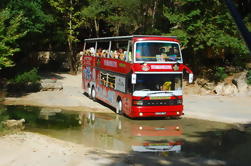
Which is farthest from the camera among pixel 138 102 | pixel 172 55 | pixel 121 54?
pixel 121 54

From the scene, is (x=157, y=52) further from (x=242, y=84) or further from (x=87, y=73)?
(x=242, y=84)

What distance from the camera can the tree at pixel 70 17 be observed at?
36494 millimetres

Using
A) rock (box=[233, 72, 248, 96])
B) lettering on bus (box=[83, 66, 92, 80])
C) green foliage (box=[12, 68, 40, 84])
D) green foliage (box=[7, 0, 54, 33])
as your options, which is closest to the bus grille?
lettering on bus (box=[83, 66, 92, 80])

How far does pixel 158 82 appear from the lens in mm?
17031

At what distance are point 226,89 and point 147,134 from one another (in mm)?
13071

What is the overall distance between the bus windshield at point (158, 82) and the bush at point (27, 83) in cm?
1143

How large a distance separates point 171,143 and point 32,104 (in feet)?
38.3

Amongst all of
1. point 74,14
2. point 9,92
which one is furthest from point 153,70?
point 74,14

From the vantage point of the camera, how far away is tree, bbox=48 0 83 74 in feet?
120

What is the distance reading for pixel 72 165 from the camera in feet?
32.3

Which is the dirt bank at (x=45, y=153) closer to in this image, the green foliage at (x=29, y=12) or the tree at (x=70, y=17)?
the green foliage at (x=29, y=12)

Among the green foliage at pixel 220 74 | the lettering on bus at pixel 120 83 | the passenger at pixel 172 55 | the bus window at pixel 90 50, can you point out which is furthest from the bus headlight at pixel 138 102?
the green foliage at pixel 220 74

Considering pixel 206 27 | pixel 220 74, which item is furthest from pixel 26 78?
pixel 220 74

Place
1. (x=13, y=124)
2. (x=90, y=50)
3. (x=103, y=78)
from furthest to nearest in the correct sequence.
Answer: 1. (x=90, y=50)
2. (x=103, y=78)
3. (x=13, y=124)
